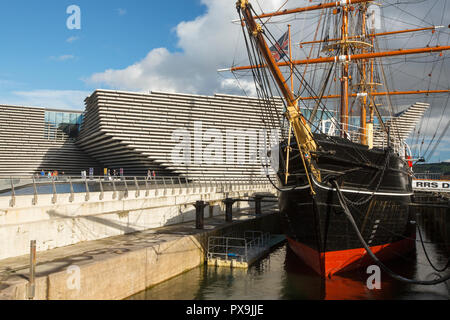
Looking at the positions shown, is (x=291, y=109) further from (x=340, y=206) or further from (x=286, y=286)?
(x=286, y=286)

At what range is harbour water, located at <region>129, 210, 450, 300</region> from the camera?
14.2m

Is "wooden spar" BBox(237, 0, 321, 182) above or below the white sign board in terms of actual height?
above

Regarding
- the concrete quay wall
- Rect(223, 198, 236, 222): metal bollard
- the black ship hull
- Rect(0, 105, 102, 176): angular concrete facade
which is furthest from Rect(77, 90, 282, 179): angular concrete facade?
the black ship hull

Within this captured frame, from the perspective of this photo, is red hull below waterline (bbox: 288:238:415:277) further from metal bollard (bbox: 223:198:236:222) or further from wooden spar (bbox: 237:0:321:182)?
metal bollard (bbox: 223:198:236:222)

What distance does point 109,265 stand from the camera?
12023mm

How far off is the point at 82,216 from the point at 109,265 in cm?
445

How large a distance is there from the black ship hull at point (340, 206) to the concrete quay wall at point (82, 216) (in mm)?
7598

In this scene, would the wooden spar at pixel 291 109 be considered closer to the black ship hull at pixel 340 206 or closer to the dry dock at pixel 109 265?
the black ship hull at pixel 340 206

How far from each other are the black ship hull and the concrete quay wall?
24.9ft

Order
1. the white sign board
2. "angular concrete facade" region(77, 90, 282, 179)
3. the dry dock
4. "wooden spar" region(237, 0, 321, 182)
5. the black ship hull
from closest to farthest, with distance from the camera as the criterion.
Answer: the dry dock
"wooden spar" region(237, 0, 321, 182)
the black ship hull
the white sign board
"angular concrete facade" region(77, 90, 282, 179)

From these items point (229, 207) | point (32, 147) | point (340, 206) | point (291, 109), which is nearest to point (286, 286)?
point (340, 206)

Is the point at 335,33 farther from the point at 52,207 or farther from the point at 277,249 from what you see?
the point at 52,207

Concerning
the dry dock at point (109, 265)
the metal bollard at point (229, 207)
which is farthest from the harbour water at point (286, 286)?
the metal bollard at point (229, 207)
